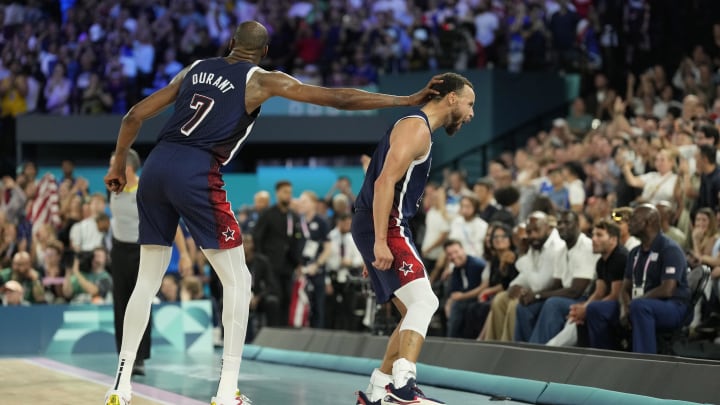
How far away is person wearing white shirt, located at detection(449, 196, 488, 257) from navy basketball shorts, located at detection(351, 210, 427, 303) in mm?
5618

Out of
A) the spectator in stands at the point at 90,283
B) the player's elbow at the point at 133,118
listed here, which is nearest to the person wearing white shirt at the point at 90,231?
the spectator in stands at the point at 90,283

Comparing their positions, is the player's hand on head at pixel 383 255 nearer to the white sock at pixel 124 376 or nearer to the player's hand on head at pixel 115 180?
the white sock at pixel 124 376

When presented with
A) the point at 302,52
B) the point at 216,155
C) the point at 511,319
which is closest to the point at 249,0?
the point at 302,52

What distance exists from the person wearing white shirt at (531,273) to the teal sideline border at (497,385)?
1304mm

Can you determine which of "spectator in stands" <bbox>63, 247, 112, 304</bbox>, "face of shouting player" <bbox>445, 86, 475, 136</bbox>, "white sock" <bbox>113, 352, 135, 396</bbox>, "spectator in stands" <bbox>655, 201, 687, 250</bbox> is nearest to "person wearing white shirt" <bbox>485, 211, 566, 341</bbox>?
"spectator in stands" <bbox>655, 201, 687, 250</bbox>

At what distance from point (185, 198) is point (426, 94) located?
134cm

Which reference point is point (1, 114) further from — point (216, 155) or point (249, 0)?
point (216, 155)

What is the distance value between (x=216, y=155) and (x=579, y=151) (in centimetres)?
858

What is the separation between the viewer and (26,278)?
1305 cm

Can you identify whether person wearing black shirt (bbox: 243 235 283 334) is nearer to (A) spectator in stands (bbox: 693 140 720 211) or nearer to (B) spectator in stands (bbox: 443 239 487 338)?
(B) spectator in stands (bbox: 443 239 487 338)

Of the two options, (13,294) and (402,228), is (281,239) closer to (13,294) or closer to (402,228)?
(13,294)

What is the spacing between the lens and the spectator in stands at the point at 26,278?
1291cm

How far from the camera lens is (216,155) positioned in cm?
597

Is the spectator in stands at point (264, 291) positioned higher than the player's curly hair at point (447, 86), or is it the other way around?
the player's curly hair at point (447, 86)
